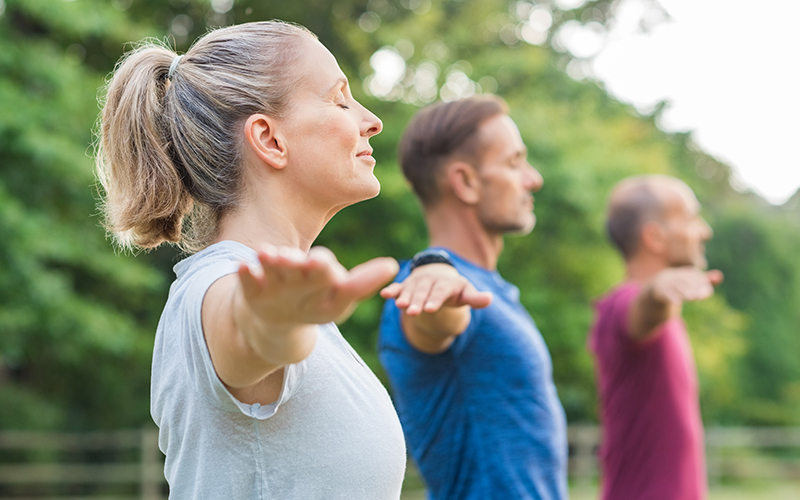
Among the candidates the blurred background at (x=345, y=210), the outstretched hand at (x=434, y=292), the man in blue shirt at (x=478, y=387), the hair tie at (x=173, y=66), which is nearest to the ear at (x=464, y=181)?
the man in blue shirt at (x=478, y=387)

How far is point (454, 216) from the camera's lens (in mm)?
2926

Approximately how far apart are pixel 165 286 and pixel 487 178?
317 inches

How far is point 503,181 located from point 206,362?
189 cm

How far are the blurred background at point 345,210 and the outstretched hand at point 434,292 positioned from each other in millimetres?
5014

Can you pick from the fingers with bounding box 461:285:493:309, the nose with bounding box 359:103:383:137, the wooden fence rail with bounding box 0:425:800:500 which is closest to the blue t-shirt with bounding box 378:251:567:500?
the fingers with bounding box 461:285:493:309

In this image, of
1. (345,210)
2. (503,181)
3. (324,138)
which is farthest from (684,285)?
(345,210)

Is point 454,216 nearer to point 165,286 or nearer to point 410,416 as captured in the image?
point 410,416

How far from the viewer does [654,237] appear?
13.8 feet

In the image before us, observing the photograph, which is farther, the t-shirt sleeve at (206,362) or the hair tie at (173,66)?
the hair tie at (173,66)

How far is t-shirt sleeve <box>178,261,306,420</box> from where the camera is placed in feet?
3.96

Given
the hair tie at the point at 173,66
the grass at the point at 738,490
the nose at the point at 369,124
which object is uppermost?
the hair tie at the point at 173,66

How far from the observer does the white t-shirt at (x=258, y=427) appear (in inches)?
50.8

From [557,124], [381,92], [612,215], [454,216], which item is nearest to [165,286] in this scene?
[381,92]

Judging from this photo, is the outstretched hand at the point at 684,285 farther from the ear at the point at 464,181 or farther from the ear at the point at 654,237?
the ear at the point at 654,237
